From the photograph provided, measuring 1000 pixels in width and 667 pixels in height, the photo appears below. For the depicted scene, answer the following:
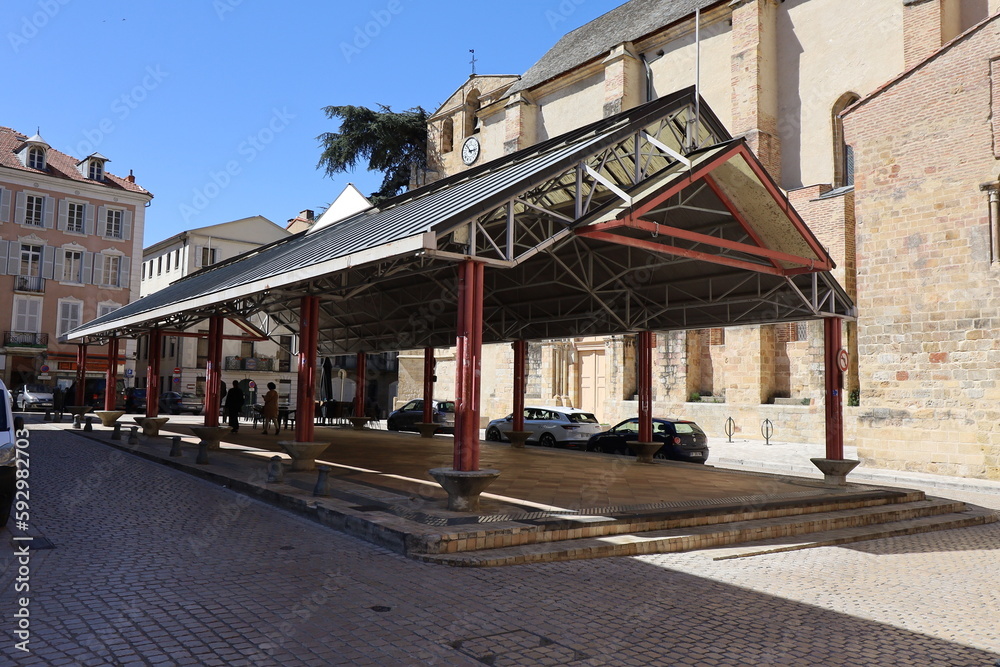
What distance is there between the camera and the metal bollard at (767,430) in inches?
948

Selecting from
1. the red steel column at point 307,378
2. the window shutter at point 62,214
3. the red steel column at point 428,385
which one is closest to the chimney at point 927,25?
the red steel column at point 428,385

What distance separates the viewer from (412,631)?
491cm

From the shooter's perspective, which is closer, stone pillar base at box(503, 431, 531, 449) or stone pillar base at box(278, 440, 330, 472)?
stone pillar base at box(278, 440, 330, 472)

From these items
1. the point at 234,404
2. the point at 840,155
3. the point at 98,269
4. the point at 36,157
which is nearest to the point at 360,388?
the point at 234,404

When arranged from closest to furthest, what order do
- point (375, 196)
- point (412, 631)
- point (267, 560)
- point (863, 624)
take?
point (412, 631) → point (863, 624) → point (267, 560) → point (375, 196)

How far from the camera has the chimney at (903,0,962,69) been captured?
22.0 metres

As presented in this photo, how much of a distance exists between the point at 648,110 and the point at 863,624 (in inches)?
315

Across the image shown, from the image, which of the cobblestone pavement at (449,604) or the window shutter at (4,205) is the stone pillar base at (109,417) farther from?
the window shutter at (4,205)

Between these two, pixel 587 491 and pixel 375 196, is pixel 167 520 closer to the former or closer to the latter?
pixel 587 491

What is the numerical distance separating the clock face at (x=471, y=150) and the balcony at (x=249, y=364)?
17722mm

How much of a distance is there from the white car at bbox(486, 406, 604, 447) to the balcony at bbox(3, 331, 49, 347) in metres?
26.8

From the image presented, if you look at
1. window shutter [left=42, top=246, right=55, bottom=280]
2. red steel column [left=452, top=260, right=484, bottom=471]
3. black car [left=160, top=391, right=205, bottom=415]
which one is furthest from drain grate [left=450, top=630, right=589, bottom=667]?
window shutter [left=42, top=246, right=55, bottom=280]

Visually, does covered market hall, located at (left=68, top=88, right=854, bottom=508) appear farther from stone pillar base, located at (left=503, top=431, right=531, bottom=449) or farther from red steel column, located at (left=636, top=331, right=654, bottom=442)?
stone pillar base, located at (left=503, top=431, right=531, bottom=449)

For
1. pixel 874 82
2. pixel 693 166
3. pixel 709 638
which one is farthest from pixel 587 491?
pixel 874 82
